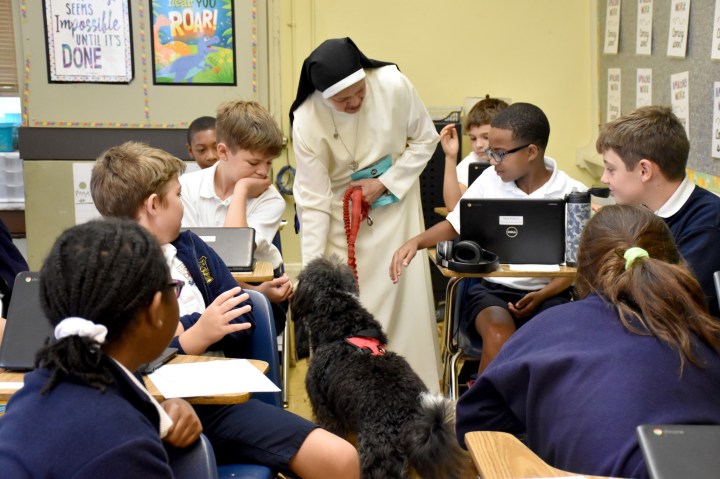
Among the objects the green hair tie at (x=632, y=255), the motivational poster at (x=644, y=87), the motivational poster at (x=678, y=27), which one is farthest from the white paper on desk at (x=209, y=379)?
the motivational poster at (x=644, y=87)

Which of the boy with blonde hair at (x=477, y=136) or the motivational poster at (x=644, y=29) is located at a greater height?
the motivational poster at (x=644, y=29)

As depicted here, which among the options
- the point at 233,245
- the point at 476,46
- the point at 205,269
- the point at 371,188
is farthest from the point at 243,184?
the point at 476,46

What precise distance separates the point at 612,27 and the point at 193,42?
105 inches

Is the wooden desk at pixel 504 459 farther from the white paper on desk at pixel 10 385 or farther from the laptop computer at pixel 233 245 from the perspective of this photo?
the laptop computer at pixel 233 245

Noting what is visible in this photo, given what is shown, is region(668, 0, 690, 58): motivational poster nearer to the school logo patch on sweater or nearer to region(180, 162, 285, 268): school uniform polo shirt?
region(180, 162, 285, 268): school uniform polo shirt

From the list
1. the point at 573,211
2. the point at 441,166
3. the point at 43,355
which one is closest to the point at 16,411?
the point at 43,355

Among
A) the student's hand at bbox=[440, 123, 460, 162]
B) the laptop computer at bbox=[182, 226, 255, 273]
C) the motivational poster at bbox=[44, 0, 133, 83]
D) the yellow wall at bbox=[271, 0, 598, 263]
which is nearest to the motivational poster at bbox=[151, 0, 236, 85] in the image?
the motivational poster at bbox=[44, 0, 133, 83]

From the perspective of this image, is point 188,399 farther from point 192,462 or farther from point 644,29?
point 644,29

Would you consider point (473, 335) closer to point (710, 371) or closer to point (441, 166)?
point (710, 371)

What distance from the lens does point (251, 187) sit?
10.2 feet

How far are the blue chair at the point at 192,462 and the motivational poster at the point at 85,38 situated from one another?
4.15m

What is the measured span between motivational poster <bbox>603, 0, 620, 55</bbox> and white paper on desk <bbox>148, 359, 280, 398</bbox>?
3854mm

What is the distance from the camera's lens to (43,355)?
1.17 meters

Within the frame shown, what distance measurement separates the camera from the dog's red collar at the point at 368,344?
7.85 ft
